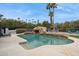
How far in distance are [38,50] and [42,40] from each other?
145 millimetres

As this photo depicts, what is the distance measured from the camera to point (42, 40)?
15.5 feet

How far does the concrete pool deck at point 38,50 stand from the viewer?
185 inches

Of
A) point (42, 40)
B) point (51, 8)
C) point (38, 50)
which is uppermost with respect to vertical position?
point (51, 8)

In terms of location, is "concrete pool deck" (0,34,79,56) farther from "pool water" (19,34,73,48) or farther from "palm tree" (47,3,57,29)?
"palm tree" (47,3,57,29)

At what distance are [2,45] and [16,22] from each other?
360 millimetres

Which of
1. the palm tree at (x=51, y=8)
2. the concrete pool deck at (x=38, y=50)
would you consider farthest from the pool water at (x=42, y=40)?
the palm tree at (x=51, y=8)

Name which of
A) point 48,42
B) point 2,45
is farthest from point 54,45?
point 2,45

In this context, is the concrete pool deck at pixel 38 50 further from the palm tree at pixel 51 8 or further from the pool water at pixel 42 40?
the palm tree at pixel 51 8

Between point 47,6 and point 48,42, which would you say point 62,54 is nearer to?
point 48,42

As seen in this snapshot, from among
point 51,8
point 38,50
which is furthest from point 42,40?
point 51,8

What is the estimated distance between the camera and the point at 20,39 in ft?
15.6

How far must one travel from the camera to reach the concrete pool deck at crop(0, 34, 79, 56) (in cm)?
470

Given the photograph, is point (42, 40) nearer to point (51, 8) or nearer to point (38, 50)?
point (38, 50)

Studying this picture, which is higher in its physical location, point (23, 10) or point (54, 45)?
point (23, 10)
